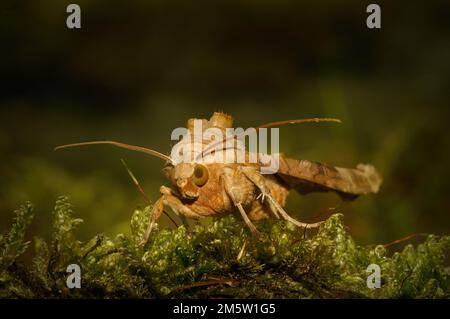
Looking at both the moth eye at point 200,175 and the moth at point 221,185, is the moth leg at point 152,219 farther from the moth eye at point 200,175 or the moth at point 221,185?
the moth eye at point 200,175

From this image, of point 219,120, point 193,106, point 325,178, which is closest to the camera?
point 219,120

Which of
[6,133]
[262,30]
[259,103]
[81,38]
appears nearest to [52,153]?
[6,133]

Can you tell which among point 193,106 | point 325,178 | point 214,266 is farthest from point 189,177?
point 193,106

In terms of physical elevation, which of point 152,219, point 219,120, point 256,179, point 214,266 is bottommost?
point 214,266

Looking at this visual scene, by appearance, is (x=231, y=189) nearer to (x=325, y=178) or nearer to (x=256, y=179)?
(x=256, y=179)

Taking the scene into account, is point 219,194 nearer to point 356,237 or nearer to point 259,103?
point 356,237

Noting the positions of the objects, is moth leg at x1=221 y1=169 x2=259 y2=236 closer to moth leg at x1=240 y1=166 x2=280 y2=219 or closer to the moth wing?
moth leg at x1=240 y1=166 x2=280 y2=219

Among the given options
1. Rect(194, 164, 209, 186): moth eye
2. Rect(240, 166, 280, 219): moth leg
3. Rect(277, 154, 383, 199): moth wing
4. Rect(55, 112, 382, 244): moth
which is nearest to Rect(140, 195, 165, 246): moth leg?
Rect(55, 112, 382, 244): moth
